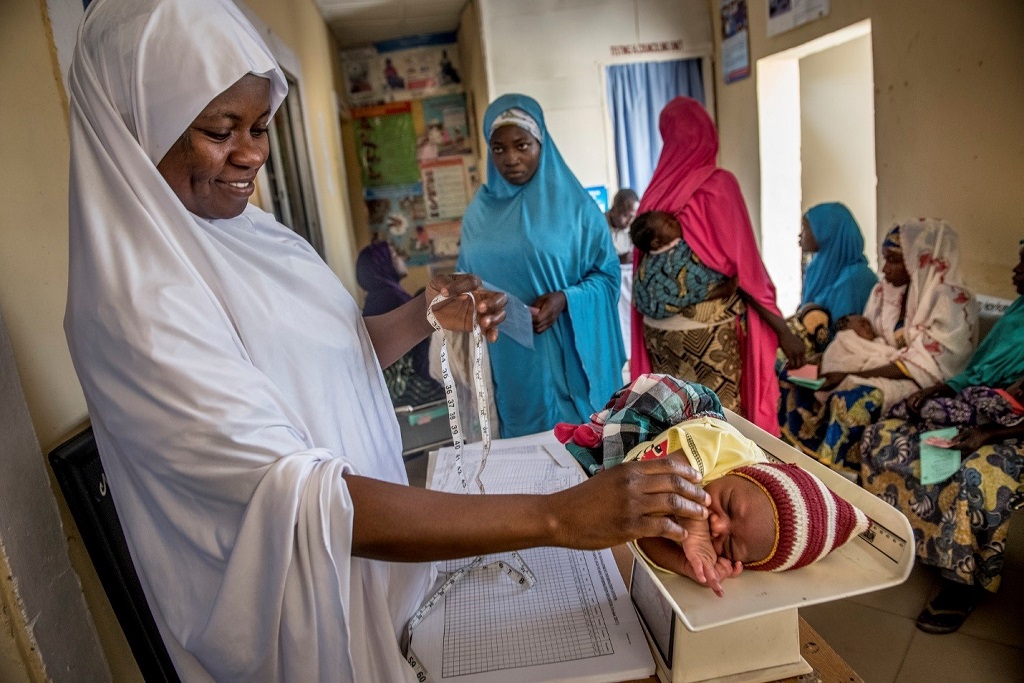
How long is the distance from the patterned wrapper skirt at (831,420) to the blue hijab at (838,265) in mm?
718

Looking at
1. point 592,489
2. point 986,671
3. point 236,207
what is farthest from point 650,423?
point 986,671

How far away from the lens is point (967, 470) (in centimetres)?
259

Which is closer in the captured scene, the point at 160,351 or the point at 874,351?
the point at 160,351

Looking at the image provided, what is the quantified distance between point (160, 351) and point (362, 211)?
7.24m

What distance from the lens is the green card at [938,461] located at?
2654mm

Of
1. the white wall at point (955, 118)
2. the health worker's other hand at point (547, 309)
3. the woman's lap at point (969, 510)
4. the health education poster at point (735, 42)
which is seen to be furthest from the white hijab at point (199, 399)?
the health education poster at point (735, 42)

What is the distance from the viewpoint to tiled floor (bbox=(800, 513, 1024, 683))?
7.74 ft

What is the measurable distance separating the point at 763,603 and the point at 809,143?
5.90 m

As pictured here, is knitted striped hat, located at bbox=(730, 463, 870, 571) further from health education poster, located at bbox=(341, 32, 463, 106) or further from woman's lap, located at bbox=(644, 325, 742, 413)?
health education poster, located at bbox=(341, 32, 463, 106)

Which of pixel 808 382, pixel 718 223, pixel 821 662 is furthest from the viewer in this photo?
pixel 808 382

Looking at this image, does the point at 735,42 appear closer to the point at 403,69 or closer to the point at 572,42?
the point at 572,42

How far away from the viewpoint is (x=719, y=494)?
42.6 inches

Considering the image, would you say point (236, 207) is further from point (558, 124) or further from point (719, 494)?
point (558, 124)

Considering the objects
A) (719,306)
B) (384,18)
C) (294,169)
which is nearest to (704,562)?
(719,306)
